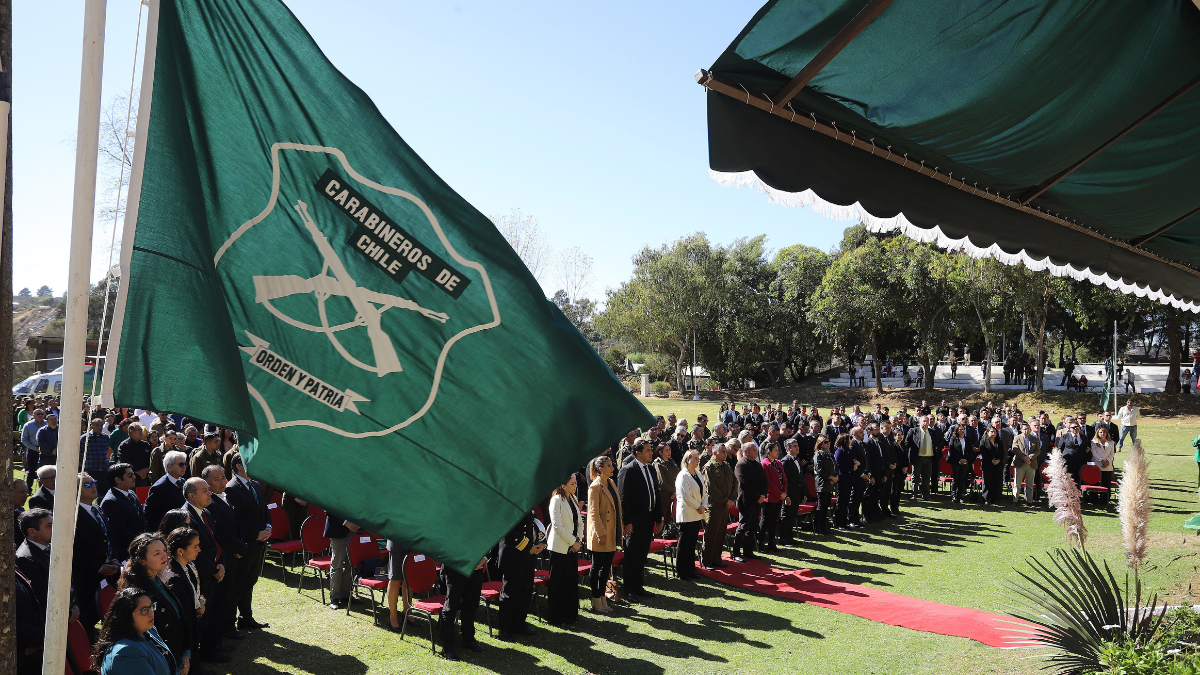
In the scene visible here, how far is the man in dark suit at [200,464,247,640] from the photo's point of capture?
7754 mm

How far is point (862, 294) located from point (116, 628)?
44.1m

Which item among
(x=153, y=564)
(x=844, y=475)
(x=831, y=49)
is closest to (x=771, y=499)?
(x=844, y=475)

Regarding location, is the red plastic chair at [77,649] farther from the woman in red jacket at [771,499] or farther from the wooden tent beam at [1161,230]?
the woman in red jacket at [771,499]

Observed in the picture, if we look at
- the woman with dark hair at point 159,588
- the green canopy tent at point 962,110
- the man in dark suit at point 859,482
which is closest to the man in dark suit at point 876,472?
the man in dark suit at point 859,482

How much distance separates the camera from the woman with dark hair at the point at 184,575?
5.88 metres

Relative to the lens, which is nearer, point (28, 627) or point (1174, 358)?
point (28, 627)

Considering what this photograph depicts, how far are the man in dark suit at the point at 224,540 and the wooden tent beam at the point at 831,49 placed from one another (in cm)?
694

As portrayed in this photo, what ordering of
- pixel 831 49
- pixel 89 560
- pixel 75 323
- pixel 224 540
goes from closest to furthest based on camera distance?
pixel 75 323
pixel 831 49
pixel 89 560
pixel 224 540

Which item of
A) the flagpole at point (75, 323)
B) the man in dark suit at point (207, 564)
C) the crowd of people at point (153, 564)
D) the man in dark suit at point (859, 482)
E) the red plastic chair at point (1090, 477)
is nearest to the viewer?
the flagpole at point (75, 323)

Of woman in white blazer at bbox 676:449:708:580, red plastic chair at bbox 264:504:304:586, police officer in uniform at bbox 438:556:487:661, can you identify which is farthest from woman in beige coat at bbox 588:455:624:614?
red plastic chair at bbox 264:504:304:586

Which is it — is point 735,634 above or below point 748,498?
below

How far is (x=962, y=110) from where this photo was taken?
130 inches

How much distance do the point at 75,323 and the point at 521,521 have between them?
90.8 inches

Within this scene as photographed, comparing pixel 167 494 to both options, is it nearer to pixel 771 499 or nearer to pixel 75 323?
pixel 75 323
